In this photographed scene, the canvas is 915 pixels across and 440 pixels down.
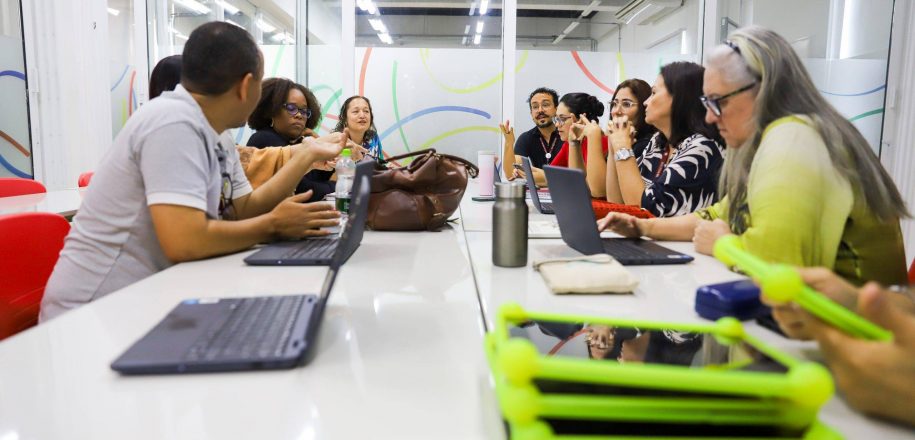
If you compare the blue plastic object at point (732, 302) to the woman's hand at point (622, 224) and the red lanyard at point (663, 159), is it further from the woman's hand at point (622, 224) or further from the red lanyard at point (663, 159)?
the red lanyard at point (663, 159)

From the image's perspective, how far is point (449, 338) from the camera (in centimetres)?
90

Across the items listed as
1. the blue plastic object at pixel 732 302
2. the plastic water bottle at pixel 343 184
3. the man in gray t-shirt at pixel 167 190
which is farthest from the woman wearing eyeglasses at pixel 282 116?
the blue plastic object at pixel 732 302

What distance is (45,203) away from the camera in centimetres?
252

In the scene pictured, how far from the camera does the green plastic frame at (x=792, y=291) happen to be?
540 millimetres

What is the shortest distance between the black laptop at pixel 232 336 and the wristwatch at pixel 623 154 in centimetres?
173

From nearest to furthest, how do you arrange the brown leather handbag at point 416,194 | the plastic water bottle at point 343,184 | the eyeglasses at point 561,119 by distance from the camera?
the brown leather handbag at point 416,194, the plastic water bottle at point 343,184, the eyeglasses at point 561,119

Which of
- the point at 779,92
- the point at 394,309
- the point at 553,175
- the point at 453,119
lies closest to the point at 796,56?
the point at 779,92

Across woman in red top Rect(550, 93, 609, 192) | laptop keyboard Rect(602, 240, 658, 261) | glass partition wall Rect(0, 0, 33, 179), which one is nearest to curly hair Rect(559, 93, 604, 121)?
woman in red top Rect(550, 93, 609, 192)

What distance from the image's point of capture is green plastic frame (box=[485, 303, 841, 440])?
1.56 feet

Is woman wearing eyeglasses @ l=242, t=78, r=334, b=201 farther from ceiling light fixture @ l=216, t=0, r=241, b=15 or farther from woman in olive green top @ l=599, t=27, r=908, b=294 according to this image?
→ ceiling light fixture @ l=216, t=0, r=241, b=15

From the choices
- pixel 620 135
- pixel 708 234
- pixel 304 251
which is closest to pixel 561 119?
pixel 620 135

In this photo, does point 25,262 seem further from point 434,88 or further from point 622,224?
point 434,88

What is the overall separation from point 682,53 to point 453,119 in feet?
7.39

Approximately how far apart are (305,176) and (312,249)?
1874 mm
